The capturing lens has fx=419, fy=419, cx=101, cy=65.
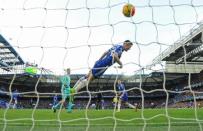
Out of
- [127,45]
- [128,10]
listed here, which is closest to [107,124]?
[127,45]

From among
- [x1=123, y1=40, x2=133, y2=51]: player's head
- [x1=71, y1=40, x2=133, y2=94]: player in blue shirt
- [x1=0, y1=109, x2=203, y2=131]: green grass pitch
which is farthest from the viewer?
[x1=71, y1=40, x2=133, y2=94]: player in blue shirt

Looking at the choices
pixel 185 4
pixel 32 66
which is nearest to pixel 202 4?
pixel 185 4

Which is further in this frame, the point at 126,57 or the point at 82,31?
the point at 126,57

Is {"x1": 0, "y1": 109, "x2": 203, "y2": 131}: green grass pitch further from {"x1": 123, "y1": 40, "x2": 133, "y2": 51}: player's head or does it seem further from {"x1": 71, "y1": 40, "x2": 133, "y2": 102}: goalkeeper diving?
{"x1": 123, "y1": 40, "x2": 133, "y2": 51}: player's head

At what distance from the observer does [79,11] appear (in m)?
4.90

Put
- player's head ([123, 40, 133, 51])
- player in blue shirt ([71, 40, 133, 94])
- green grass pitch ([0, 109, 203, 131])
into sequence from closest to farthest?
player's head ([123, 40, 133, 51]) → green grass pitch ([0, 109, 203, 131]) → player in blue shirt ([71, 40, 133, 94])

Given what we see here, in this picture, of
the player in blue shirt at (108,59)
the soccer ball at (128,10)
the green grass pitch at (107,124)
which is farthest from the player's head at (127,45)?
the green grass pitch at (107,124)

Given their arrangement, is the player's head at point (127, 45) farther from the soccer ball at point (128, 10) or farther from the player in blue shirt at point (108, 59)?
the soccer ball at point (128, 10)

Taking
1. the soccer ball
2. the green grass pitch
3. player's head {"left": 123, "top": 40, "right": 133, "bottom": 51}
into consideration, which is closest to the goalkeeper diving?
player's head {"left": 123, "top": 40, "right": 133, "bottom": 51}

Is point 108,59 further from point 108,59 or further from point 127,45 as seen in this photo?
point 127,45

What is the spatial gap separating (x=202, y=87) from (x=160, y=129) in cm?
2113

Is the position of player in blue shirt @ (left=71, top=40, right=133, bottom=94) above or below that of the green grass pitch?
above

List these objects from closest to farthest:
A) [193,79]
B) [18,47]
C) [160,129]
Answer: [18,47] < [160,129] < [193,79]

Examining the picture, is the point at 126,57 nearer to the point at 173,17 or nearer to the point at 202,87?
the point at 173,17
